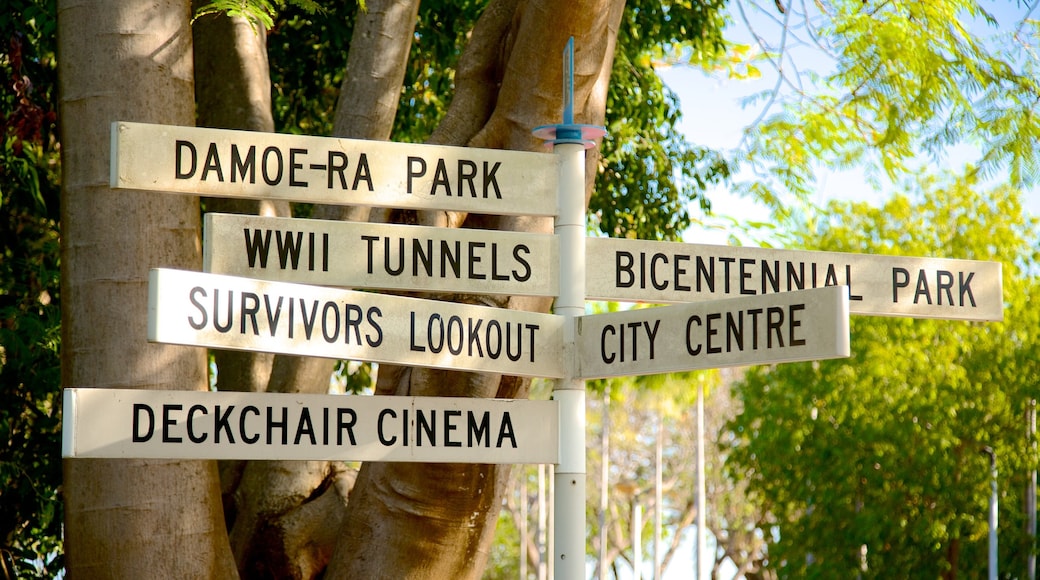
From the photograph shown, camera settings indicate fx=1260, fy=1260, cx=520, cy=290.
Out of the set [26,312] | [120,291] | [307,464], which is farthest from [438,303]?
[26,312]

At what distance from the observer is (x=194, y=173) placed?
3.79 metres

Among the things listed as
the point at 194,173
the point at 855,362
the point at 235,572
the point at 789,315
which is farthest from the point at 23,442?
the point at 855,362

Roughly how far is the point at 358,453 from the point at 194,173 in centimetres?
98

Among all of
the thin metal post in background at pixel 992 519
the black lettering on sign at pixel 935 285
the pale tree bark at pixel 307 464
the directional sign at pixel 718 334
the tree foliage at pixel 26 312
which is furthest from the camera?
the thin metal post in background at pixel 992 519

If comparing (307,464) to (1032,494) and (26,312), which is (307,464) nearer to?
(26,312)

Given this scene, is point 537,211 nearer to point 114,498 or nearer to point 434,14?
point 114,498

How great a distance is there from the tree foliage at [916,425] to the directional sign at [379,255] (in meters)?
16.3

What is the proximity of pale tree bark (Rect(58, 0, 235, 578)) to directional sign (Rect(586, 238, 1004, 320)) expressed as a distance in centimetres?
180

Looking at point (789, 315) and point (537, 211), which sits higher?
point (537, 211)

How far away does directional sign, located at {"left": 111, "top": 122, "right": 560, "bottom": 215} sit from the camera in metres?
3.76

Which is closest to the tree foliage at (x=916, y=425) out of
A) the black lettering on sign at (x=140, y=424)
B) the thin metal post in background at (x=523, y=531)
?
the thin metal post in background at (x=523, y=531)

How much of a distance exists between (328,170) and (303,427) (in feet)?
2.64

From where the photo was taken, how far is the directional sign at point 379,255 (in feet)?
12.4

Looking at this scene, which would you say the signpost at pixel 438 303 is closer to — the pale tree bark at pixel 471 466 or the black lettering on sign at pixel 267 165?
A: the black lettering on sign at pixel 267 165
